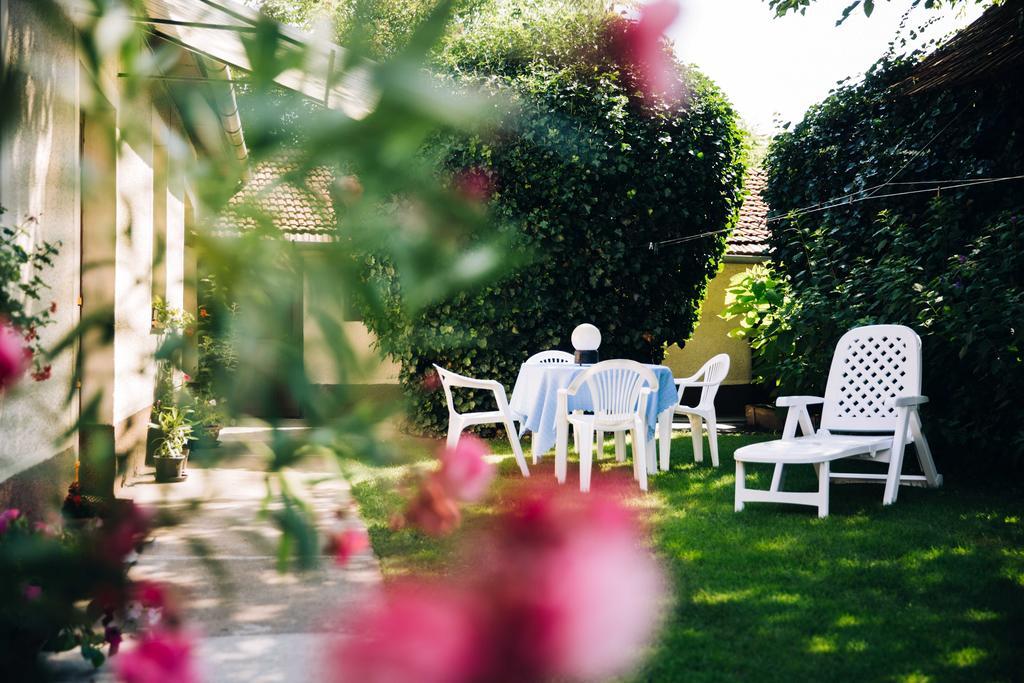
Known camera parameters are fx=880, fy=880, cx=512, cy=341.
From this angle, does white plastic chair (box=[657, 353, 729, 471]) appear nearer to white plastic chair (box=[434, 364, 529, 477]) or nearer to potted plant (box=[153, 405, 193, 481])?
white plastic chair (box=[434, 364, 529, 477])

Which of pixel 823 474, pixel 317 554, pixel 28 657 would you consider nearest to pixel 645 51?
pixel 317 554

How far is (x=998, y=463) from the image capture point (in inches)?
269

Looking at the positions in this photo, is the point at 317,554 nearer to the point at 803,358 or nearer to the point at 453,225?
the point at 453,225

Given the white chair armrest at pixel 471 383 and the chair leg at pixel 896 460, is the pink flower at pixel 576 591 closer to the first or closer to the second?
the chair leg at pixel 896 460

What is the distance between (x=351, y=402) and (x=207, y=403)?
0.10m

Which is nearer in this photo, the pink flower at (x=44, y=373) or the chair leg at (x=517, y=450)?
the pink flower at (x=44, y=373)

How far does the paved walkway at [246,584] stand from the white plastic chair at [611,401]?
2.47 m

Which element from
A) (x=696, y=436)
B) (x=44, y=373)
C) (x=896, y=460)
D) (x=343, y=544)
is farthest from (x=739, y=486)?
(x=343, y=544)

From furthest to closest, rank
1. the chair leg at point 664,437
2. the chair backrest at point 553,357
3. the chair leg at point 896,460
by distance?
1. the chair backrest at point 553,357
2. the chair leg at point 664,437
3. the chair leg at point 896,460

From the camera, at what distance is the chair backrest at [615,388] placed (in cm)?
664

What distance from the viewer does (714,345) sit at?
43.9 feet

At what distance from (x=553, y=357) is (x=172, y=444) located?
12.2ft

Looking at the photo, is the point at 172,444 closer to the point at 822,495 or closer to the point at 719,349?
the point at 822,495

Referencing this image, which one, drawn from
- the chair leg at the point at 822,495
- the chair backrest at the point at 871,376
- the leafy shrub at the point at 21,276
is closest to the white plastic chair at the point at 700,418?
the chair backrest at the point at 871,376
